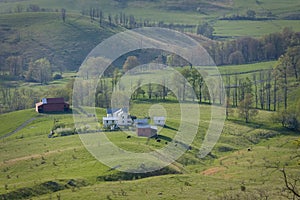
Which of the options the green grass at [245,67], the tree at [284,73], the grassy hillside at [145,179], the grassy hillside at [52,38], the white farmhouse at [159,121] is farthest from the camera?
the grassy hillside at [52,38]

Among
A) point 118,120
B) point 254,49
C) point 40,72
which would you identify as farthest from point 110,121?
point 254,49

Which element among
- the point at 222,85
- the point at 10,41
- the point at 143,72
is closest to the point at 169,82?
the point at 222,85

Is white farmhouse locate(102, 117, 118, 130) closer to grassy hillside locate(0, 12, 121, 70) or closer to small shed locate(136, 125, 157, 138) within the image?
small shed locate(136, 125, 157, 138)

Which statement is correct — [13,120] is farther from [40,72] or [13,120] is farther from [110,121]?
[40,72]

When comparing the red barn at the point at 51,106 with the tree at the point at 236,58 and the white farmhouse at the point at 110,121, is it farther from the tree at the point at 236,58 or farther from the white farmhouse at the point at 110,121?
the tree at the point at 236,58

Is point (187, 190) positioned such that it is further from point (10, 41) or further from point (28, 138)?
point (10, 41)

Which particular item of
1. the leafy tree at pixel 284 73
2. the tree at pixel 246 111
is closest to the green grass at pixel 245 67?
the leafy tree at pixel 284 73
